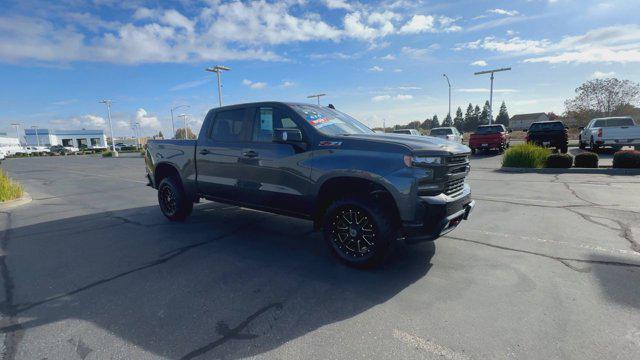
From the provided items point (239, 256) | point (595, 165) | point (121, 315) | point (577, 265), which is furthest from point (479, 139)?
point (121, 315)

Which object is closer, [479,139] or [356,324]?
[356,324]

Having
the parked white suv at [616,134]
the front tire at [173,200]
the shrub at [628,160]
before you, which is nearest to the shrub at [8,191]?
the front tire at [173,200]

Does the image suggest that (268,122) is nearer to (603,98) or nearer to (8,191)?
(8,191)

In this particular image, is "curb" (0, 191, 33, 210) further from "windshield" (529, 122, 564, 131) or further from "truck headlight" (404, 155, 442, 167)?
"windshield" (529, 122, 564, 131)

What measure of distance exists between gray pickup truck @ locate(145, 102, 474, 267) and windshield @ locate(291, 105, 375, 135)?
0.07 ft

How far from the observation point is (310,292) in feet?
11.6

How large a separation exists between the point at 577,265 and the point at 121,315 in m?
4.93

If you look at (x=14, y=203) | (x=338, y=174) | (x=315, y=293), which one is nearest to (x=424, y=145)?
(x=338, y=174)

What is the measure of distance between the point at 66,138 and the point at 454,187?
12824cm

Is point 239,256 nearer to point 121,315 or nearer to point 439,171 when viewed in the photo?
point 121,315

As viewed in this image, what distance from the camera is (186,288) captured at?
3688 mm

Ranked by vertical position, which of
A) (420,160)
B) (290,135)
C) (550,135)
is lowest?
(550,135)

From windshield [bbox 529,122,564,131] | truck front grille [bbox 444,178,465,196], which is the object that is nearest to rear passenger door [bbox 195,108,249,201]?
truck front grille [bbox 444,178,465,196]

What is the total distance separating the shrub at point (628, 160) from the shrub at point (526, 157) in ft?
6.95
